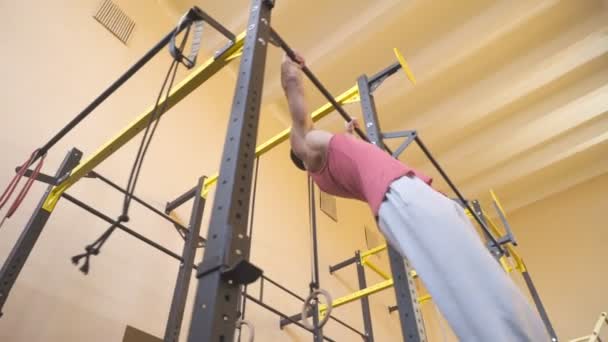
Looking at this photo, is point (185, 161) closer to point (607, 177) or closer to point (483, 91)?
point (483, 91)

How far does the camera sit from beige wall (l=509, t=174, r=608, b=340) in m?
4.91

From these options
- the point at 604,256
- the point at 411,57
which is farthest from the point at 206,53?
the point at 604,256

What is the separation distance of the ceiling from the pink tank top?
2.79 metres

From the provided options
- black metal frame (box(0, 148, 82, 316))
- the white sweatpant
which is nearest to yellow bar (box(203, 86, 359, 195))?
black metal frame (box(0, 148, 82, 316))

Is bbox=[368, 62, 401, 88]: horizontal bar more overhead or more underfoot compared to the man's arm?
more overhead

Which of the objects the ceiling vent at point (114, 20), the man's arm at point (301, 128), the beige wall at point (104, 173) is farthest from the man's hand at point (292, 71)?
the ceiling vent at point (114, 20)

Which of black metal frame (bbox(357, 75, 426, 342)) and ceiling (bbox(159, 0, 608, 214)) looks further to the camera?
ceiling (bbox(159, 0, 608, 214))

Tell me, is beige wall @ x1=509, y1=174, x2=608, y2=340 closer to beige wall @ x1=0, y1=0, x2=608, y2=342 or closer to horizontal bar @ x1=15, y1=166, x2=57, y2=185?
beige wall @ x1=0, y1=0, x2=608, y2=342

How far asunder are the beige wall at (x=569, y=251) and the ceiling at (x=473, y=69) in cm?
49

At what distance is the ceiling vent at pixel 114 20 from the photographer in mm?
2996

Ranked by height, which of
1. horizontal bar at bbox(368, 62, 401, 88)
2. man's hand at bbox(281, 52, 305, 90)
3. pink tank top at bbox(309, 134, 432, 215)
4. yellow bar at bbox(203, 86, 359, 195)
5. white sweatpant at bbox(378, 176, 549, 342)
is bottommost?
white sweatpant at bbox(378, 176, 549, 342)

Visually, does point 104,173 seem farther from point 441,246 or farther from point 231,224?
point 441,246

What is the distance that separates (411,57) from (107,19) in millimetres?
2722

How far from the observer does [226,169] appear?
35.2 inches
